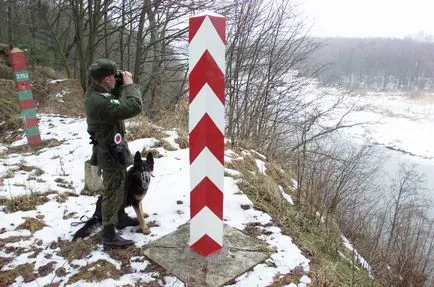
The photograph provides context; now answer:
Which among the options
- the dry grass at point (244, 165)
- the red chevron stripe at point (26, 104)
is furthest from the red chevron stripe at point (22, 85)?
the dry grass at point (244, 165)

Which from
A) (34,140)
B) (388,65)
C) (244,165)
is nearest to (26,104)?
(34,140)

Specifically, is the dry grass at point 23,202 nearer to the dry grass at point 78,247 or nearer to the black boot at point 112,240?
the dry grass at point 78,247

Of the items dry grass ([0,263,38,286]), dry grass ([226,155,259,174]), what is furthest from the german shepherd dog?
dry grass ([226,155,259,174])

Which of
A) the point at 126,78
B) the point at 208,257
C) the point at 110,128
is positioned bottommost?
the point at 208,257

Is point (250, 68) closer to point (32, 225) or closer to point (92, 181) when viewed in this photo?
point (92, 181)

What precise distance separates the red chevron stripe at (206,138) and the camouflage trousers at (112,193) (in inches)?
31.4

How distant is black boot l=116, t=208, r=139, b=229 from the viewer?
3.57 meters

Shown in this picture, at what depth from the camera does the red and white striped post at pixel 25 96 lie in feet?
21.5

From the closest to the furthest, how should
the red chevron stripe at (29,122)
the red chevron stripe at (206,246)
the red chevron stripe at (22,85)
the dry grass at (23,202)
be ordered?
the red chevron stripe at (206,246)
the dry grass at (23,202)
the red chevron stripe at (29,122)
the red chevron stripe at (22,85)

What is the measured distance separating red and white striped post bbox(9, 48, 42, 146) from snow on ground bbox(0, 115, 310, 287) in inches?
20.5

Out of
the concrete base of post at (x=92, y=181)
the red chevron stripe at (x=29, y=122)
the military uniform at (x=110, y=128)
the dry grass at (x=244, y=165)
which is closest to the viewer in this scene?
the military uniform at (x=110, y=128)

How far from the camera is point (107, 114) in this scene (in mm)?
2924

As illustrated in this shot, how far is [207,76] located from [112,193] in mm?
1376

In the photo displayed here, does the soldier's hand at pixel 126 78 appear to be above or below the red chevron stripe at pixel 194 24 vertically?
below
